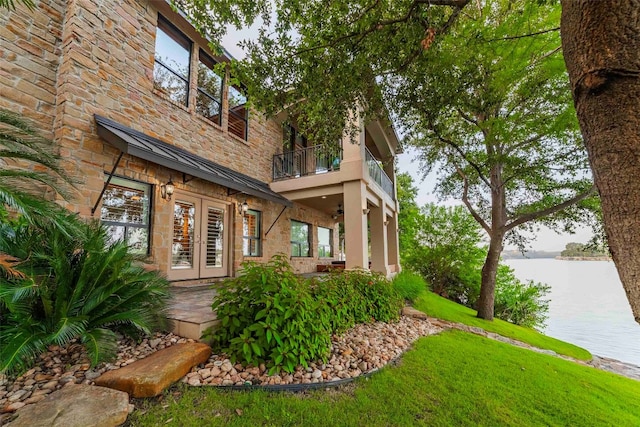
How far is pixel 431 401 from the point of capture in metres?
2.85

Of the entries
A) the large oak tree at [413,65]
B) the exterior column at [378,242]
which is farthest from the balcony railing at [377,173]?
the large oak tree at [413,65]

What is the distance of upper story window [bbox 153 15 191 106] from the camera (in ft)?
21.4

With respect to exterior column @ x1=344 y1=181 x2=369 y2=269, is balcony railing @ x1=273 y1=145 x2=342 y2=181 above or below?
above

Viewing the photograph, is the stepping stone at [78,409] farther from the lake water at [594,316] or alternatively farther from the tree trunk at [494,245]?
the lake water at [594,316]

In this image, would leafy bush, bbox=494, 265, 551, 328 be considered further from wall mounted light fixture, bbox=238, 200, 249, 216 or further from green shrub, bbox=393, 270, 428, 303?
wall mounted light fixture, bbox=238, 200, 249, 216

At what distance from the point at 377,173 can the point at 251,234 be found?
5127 mm

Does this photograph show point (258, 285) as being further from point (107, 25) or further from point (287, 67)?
point (107, 25)

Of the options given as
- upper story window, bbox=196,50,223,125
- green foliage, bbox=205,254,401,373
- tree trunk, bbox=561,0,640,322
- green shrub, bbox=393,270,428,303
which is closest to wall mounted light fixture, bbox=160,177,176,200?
upper story window, bbox=196,50,223,125

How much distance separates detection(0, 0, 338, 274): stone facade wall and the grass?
13.6 feet

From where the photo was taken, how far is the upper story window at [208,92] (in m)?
7.62

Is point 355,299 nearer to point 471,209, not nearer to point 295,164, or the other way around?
point 295,164

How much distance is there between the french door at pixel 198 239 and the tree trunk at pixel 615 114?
6869 mm

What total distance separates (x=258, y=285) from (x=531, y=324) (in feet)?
44.9

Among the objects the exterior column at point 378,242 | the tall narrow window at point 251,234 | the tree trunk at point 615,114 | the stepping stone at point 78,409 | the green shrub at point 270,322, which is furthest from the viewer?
the exterior column at point 378,242
